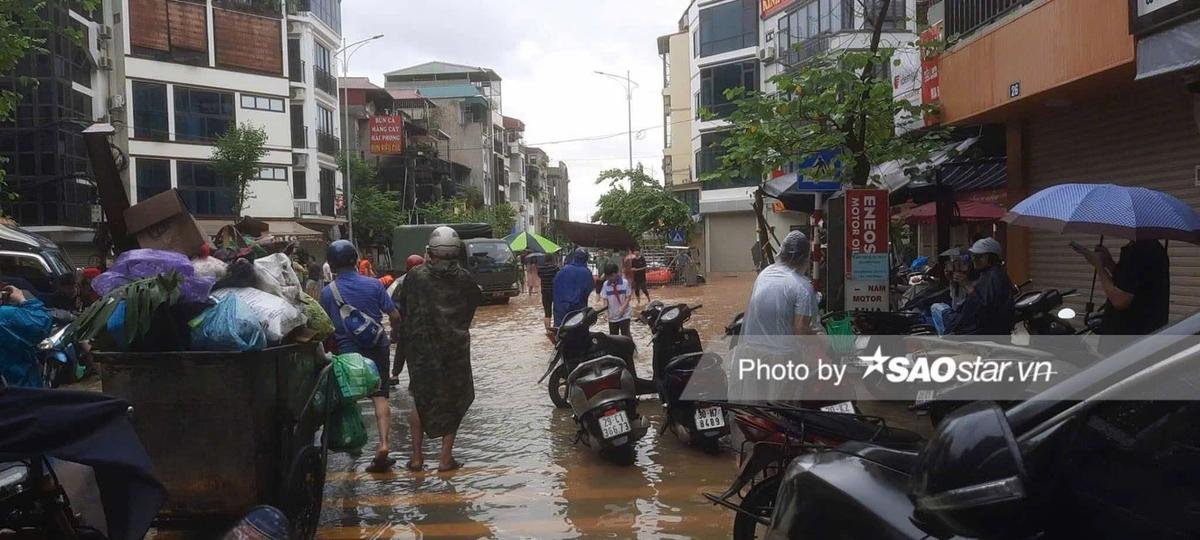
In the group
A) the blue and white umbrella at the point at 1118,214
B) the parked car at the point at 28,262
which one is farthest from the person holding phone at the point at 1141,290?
the parked car at the point at 28,262

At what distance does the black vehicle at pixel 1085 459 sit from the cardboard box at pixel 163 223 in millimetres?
4566

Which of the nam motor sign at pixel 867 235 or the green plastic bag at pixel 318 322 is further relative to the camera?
the nam motor sign at pixel 867 235

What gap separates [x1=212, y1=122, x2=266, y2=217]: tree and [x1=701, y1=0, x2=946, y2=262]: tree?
1108 inches

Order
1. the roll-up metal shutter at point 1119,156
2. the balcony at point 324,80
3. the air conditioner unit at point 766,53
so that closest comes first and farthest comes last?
1. the roll-up metal shutter at point 1119,156
2. the air conditioner unit at point 766,53
3. the balcony at point 324,80

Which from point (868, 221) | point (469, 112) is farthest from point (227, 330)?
point (469, 112)

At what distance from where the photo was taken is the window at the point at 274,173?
39.5m

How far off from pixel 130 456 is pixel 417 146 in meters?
57.0

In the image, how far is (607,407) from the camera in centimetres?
662

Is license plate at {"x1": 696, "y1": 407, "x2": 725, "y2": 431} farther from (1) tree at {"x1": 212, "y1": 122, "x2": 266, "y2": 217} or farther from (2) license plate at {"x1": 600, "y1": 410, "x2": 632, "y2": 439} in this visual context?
(1) tree at {"x1": 212, "y1": 122, "x2": 266, "y2": 217}

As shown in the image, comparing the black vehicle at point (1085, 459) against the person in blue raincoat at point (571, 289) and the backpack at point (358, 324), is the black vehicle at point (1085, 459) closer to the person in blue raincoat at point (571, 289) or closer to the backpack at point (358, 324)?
the backpack at point (358, 324)

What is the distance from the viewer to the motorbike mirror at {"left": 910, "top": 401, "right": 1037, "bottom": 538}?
5.56 ft

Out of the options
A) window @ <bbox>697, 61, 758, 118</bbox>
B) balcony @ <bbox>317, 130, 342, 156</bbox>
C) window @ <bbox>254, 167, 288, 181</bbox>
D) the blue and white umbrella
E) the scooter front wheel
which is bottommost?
the scooter front wheel

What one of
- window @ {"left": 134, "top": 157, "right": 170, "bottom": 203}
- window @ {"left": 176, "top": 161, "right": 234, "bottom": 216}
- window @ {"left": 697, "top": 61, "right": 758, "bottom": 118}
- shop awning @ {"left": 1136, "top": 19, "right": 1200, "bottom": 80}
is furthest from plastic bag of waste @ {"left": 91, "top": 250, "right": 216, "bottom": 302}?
window @ {"left": 697, "top": 61, "right": 758, "bottom": 118}

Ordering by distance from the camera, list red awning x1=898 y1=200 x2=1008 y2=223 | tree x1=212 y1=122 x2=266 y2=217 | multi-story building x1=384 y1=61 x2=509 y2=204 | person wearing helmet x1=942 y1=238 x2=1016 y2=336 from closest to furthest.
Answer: person wearing helmet x1=942 y1=238 x2=1016 y2=336, red awning x1=898 y1=200 x2=1008 y2=223, tree x1=212 y1=122 x2=266 y2=217, multi-story building x1=384 y1=61 x2=509 y2=204
